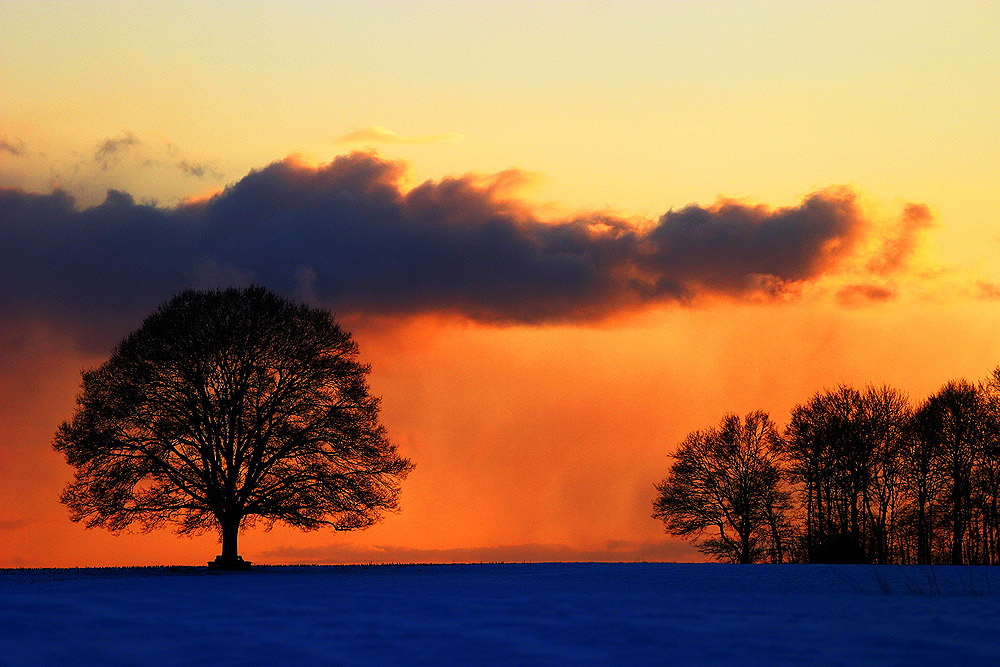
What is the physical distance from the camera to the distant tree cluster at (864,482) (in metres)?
46.4

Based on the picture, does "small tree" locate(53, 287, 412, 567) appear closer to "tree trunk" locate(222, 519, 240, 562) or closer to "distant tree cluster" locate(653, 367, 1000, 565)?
"tree trunk" locate(222, 519, 240, 562)

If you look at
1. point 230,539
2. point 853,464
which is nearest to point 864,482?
point 853,464

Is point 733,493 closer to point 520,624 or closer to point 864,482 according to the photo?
point 864,482

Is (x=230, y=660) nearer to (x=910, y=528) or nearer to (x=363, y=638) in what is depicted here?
(x=363, y=638)

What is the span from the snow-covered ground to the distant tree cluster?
21.6 m

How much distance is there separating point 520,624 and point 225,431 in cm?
2668

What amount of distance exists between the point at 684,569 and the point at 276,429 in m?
17.4

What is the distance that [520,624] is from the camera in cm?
1691

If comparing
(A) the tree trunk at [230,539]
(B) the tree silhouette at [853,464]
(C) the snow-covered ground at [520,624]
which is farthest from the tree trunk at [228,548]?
(B) the tree silhouette at [853,464]

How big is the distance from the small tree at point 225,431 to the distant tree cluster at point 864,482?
20.3 meters

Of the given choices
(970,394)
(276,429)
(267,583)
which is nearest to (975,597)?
(267,583)

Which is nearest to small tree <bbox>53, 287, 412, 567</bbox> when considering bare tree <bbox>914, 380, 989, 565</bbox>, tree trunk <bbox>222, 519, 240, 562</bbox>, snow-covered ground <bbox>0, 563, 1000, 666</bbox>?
tree trunk <bbox>222, 519, 240, 562</bbox>

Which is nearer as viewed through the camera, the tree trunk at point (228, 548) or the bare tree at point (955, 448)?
the tree trunk at point (228, 548)

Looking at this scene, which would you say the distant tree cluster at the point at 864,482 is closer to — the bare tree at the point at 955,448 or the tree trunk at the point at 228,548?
the bare tree at the point at 955,448
